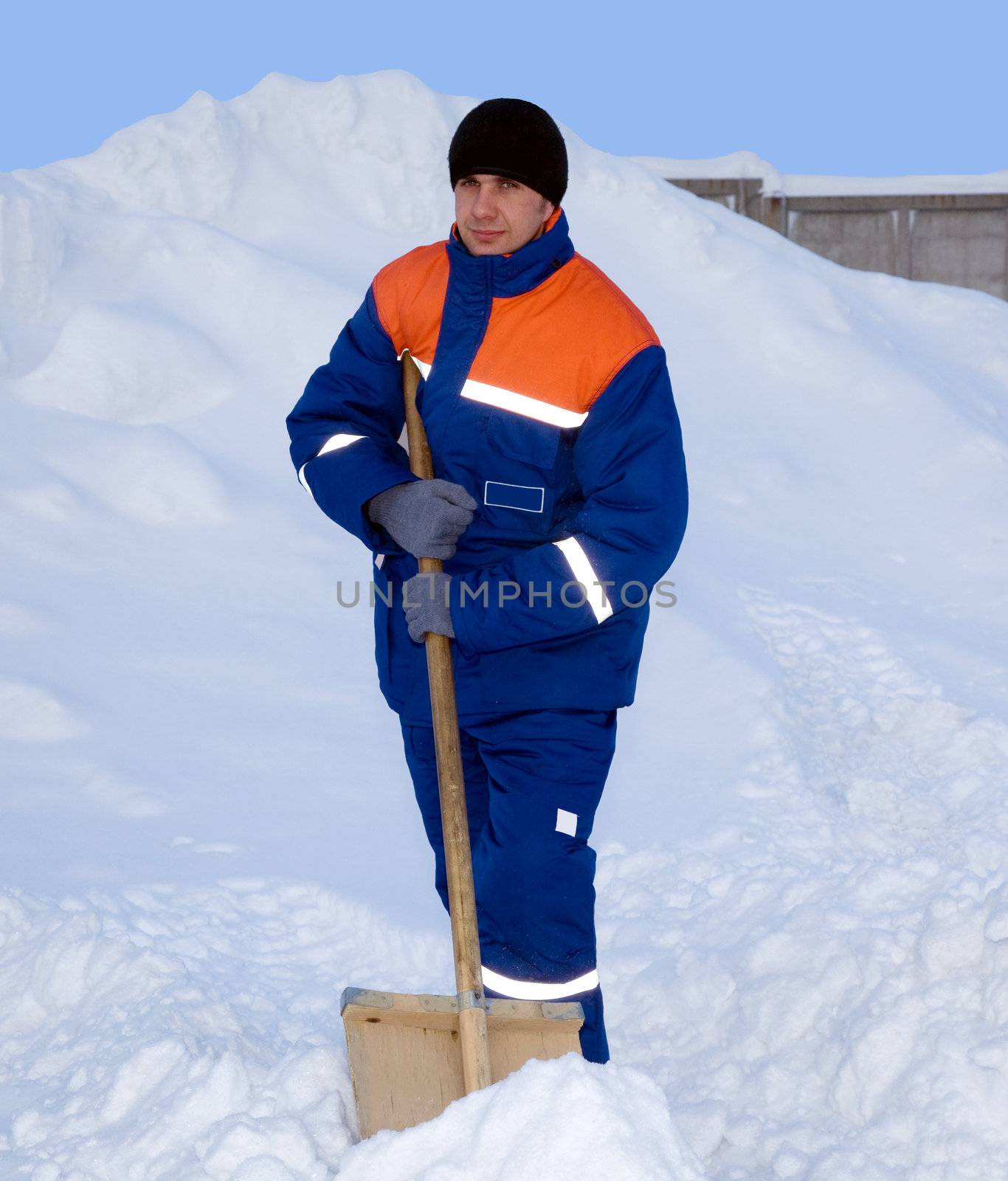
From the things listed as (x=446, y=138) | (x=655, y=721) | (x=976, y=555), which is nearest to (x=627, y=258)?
(x=446, y=138)

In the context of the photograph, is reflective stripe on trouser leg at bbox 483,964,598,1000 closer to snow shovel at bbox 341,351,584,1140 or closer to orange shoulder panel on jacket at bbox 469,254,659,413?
snow shovel at bbox 341,351,584,1140

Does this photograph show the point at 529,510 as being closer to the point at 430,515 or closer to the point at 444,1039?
the point at 430,515

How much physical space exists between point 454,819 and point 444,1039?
37 centimetres

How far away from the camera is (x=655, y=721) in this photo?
501 centimetres

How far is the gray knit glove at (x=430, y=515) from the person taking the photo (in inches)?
94.6

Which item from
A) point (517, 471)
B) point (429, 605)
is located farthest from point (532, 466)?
point (429, 605)

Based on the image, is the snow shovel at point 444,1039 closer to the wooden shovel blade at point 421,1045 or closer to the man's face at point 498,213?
the wooden shovel blade at point 421,1045

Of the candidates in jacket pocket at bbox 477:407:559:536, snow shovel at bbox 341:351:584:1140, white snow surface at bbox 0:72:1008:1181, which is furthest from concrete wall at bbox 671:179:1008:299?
snow shovel at bbox 341:351:584:1140

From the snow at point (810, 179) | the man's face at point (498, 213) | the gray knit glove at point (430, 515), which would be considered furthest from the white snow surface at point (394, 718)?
the snow at point (810, 179)

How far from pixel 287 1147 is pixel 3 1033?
1.10m

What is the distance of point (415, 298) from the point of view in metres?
2.57

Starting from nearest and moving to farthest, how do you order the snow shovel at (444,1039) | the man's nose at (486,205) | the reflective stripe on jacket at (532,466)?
the snow shovel at (444,1039) → the reflective stripe on jacket at (532,466) → the man's nose at (486,205)

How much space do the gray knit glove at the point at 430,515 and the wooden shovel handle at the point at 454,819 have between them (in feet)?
0.16

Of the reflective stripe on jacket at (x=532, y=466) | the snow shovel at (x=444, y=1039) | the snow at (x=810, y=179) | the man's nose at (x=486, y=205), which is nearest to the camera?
the snow shovel at (x=444, y=1039)
